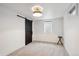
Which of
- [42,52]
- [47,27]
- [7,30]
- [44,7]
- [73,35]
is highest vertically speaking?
[44,7]

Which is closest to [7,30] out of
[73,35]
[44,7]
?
[44,7]

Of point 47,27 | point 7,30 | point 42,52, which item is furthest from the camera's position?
point 47,27

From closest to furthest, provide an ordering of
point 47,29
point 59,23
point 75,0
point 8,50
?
point 75,0 < point 8,50 < point 59,23 < point 47,29

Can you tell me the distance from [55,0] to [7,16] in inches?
110

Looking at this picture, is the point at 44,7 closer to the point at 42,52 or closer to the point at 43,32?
the point at 42,52

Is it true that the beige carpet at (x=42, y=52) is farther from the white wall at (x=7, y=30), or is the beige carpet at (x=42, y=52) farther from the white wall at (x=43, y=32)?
the white wall at (x=43, y=32)

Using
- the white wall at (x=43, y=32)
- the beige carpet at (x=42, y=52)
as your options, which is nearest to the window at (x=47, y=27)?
the white wall at (x=43, y=32)

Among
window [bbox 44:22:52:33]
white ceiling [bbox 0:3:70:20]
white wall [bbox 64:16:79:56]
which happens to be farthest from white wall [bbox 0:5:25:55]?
window [bbox 44:22:52:33]

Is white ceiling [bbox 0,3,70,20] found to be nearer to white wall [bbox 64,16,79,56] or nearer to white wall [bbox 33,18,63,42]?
white wall [bbox 64,16,79,56]

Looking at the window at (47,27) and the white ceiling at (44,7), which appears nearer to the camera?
the white ceiling at (44,7)

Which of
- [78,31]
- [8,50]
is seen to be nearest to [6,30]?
[8,50]

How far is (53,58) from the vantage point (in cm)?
80

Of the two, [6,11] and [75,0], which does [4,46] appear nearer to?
[6,11]

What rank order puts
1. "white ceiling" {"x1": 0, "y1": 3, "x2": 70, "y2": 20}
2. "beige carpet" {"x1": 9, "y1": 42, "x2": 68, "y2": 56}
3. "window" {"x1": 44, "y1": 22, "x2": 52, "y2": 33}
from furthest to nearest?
"window" {"x1": 44, "y1": 22, "x2": 52, "y2": 33}
"beige carpet" {"x1": 9, "y1": 42, "x2": 68, "y2": 56}
"white ceiling" {"x1": 0, "y1": 3, "x2": 70, "y2": 20}
